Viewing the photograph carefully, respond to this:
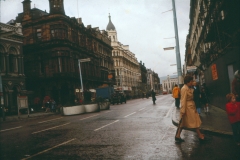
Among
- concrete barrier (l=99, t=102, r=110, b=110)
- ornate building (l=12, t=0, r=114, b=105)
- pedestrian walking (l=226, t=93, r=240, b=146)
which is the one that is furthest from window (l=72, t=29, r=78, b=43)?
pedestrian walking (l=226, t=93, r=240, b=146)

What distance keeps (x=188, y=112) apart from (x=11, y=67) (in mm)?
31554

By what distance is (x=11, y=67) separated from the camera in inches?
1324

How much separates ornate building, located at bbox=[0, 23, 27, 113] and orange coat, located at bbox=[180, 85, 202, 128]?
26481 mm

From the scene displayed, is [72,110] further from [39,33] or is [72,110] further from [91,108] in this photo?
[39,33]

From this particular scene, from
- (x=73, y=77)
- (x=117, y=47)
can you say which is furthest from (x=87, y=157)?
(x=117, y=47)

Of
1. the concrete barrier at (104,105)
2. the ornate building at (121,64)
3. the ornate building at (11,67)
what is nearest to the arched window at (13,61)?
the ornate building at (11,67)

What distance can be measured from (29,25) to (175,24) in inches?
1338

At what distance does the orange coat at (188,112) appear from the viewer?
7.06 meters

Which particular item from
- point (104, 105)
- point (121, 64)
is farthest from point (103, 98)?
Answer: point (121, 64)

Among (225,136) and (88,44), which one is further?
(88,44)

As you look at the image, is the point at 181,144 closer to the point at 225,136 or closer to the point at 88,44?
the point at 225,136

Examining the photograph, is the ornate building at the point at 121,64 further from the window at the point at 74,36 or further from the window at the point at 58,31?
the window at the point at 58,31

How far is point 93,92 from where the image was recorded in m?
52.8

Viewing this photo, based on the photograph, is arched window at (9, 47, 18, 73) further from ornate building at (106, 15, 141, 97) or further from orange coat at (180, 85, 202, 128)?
ornate building at (106, 15, 141, 97)
